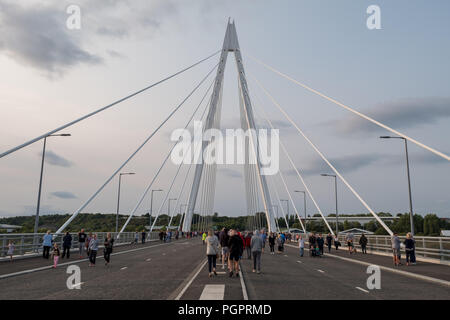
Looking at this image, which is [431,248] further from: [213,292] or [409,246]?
[213,292]

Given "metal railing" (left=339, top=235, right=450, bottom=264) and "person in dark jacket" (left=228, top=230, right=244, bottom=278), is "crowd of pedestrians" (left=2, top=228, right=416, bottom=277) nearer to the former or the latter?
"person in dark jacket" (left=228, top=230, right=244, bottom=278)

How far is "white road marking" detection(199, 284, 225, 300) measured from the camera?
33.2ft

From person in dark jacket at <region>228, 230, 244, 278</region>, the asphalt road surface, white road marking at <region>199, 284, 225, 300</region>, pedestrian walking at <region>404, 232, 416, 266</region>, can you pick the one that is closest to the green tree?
pedestrian walking at <region>404, 232, 416, 266</region>

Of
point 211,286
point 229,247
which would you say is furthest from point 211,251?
point 211,286

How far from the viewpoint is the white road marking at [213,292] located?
1012 cm

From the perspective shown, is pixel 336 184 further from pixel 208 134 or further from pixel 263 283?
pixel 263 283

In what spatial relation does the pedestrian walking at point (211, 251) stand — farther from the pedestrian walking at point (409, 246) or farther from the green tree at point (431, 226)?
the green tree at point (431, 226)

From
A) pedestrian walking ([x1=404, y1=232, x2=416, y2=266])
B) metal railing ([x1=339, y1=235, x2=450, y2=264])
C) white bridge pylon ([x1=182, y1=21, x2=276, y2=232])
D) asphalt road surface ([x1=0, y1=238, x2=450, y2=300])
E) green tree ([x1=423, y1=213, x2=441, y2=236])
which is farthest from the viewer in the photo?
green tree ([x1=423, y1=213, x2=441, y2=236])

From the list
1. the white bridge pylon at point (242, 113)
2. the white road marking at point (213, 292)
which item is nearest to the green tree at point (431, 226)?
the white bridge pylon at point (242, 113)

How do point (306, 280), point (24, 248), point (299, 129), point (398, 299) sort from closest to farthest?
1. point (398, 299)
2. point (306, 280)
3. point (24, 248)
4. point (299, 129)

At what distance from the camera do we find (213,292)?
1103 cm
